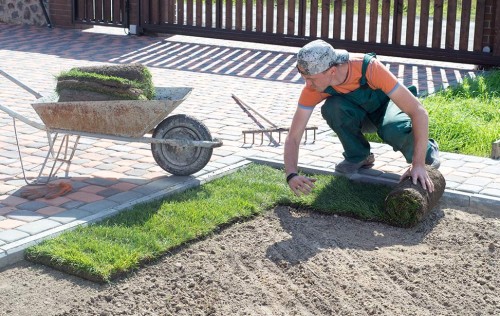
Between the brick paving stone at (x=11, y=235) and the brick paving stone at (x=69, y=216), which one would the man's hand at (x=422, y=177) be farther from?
the brick paving stone at (x=11, y=235)

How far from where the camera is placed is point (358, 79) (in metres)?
6.23

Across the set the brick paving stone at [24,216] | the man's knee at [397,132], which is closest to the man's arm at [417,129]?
the man's knee at [397,132]

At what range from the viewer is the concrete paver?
20.7 ft

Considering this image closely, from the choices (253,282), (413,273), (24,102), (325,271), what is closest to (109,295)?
(253,282)

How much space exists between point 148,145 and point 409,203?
291cm

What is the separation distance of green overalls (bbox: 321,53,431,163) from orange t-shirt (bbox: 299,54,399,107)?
15cm

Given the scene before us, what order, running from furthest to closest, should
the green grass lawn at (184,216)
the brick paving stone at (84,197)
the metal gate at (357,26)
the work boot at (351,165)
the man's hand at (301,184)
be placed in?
the metal gate at (357,26) → the work boot at (351,165) → the brick paving stone at (84,197) → the man's hand at (301,184) → the green grass lawn at (184,216)

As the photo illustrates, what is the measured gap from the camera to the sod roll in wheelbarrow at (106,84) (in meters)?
6.64

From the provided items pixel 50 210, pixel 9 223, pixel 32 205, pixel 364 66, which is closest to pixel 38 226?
pixel 9 223

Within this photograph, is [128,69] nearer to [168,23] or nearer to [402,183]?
[402,183]

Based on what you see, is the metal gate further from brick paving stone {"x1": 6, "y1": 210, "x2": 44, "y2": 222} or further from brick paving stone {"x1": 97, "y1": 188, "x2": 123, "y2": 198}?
brick paving stone {"x1": 6, "y1": 210, "x2": 44, "y2": 222}

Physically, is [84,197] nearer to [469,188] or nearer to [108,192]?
[108,192]

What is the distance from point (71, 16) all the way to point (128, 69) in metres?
9.47

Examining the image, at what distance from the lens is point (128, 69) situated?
22.7 ft
